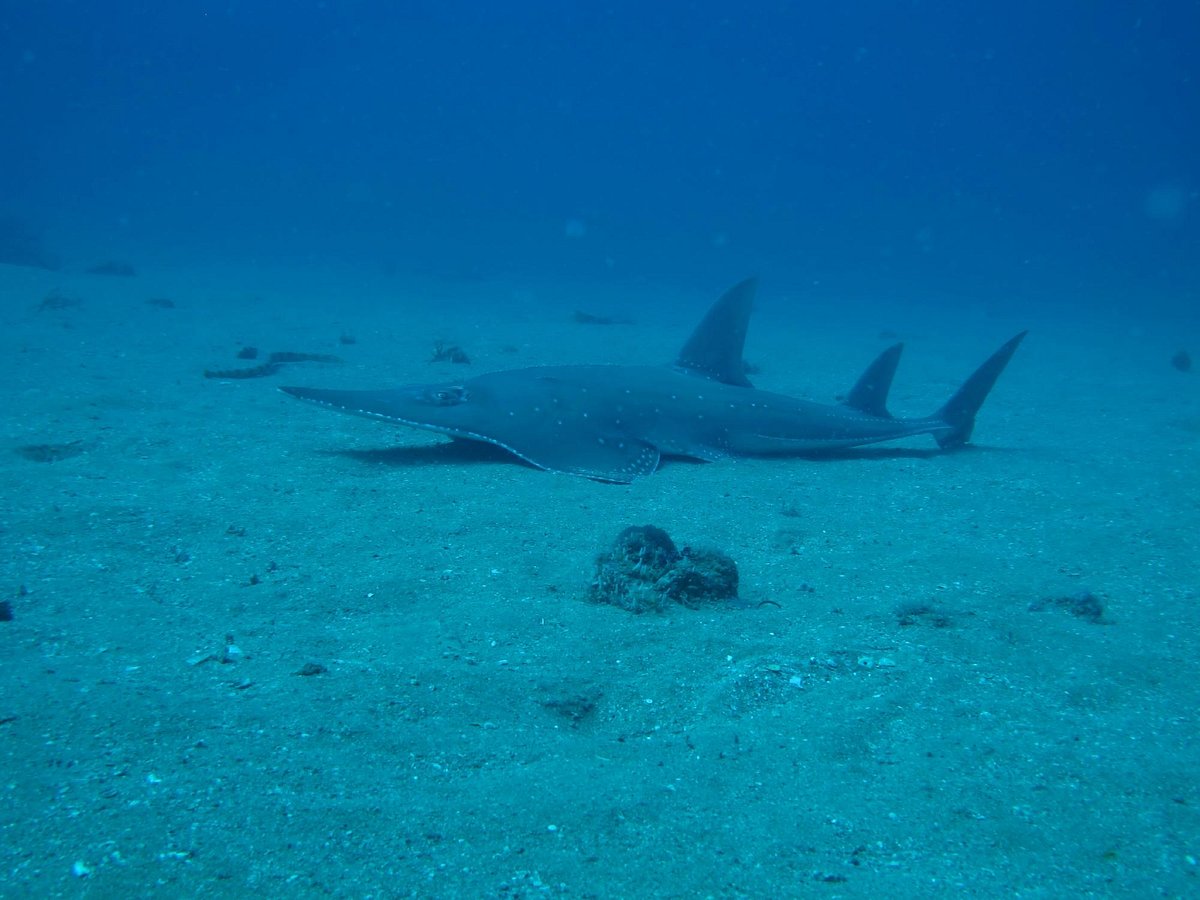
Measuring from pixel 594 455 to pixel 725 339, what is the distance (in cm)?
285

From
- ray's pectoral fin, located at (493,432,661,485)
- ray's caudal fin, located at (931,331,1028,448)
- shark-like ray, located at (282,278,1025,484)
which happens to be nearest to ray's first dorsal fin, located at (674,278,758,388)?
shark-like ray, located at (282,278,1025,484)

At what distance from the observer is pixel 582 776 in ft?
9.11

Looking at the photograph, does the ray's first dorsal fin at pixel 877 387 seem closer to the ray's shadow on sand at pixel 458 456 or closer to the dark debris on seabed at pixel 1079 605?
the ray's shadow on sand at pixel 458 456

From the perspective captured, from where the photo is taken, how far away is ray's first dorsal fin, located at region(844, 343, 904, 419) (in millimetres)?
8297

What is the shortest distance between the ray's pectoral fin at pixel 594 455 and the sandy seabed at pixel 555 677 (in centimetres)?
28

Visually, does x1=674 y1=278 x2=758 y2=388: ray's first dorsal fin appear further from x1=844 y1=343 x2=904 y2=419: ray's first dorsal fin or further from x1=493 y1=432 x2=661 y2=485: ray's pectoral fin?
x1=493 y1=432 x2=661 y2=485: ray's pectoral fin

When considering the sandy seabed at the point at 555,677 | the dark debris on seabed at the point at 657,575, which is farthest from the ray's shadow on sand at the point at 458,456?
the dark debris on seabed at the point at 657,575

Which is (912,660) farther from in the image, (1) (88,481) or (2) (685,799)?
(1) (88,481)

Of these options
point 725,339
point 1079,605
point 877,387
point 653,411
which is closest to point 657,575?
point 1079,605

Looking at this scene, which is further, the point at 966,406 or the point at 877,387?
the point at 966,406

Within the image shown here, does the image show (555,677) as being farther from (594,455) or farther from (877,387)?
(877,387)

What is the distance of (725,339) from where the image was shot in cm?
862

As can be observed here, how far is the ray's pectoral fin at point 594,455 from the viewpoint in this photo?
650 cm

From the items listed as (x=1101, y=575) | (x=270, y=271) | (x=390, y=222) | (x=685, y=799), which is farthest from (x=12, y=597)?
(x=390, y=222)
